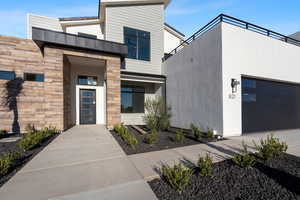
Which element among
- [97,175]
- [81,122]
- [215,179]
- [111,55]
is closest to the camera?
[215,179]

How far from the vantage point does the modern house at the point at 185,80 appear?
604cm

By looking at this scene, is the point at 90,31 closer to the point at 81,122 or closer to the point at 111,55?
the point at 111,55

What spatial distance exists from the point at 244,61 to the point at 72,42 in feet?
27.1

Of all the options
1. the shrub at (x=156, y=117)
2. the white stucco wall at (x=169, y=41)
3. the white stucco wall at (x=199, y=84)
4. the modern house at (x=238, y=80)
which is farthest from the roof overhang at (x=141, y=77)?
the white stucco wall at (x=169, y=41)

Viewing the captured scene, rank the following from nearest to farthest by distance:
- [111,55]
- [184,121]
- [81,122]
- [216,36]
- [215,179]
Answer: [215,179]
[216,36]
[111,55]
[184,121]
[81,122]

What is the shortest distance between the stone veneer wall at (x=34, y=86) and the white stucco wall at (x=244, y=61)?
6.90 meters

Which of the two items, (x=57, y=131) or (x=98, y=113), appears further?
(x=98, y=113)

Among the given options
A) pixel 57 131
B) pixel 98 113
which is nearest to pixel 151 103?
pixel 98 113

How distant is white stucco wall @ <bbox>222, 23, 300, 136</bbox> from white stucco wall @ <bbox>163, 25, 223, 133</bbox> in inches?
11.4


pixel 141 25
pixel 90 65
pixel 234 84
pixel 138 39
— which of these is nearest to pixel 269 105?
pixel 234 84

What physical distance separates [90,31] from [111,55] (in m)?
5.11

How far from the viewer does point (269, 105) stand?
283 inches

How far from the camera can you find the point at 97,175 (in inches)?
108

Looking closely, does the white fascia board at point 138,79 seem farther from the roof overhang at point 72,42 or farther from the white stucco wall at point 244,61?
the white stucco wall at point 244,61
